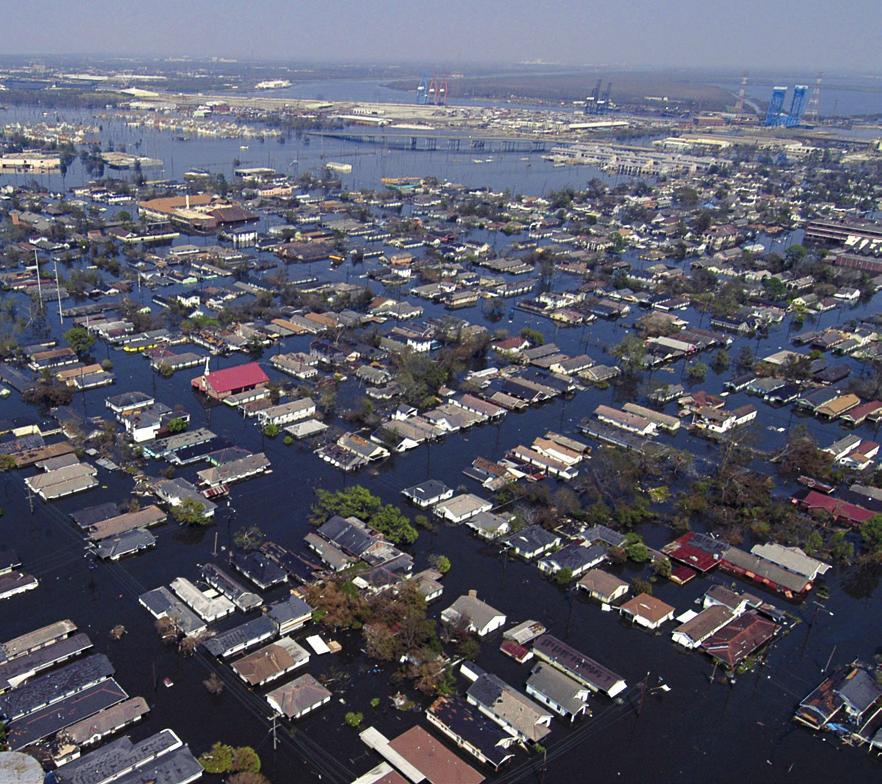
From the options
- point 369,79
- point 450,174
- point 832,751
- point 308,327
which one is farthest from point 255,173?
point 369,79

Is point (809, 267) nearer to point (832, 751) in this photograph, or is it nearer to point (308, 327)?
point (308, 327)

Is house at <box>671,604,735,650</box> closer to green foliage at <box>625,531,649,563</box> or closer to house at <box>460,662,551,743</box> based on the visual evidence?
green foliage at <box>625,531,649,563</box>

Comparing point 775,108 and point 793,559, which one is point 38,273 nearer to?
point 793,559

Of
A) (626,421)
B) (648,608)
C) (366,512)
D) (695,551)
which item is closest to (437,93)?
(626,421)

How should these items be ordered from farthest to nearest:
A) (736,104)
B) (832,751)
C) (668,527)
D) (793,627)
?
(736,104)
(668,527)
(793,627)
(832,751)

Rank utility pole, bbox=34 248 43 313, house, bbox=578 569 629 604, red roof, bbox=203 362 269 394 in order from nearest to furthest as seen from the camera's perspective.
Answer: house, bbox=578 569 629 604 → red roof, bbox=203 362 269 394 → utility pole, bbox=34 248 43 313

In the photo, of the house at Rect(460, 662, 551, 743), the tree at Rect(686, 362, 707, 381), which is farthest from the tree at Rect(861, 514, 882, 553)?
the tree at Rect(686, 362, 707, 381)
